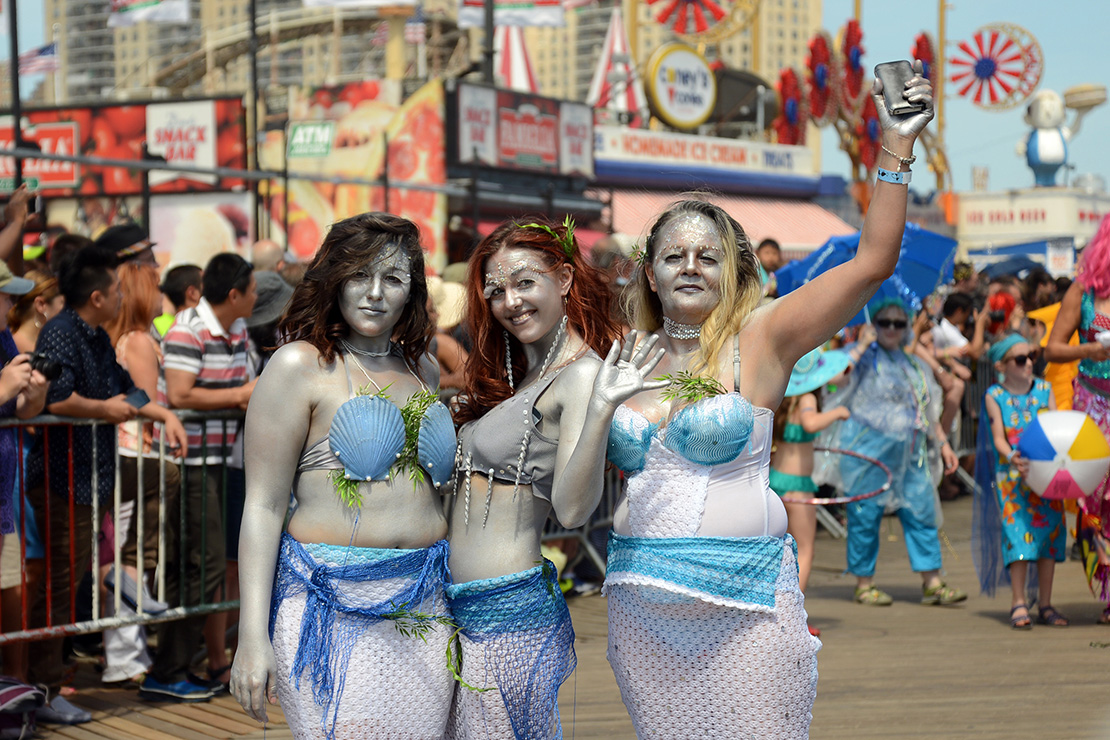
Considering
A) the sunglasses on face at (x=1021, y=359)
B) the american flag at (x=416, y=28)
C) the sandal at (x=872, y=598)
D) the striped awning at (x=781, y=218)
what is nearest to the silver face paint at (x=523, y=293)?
the sunglasses on face at (x=1021, y=359)

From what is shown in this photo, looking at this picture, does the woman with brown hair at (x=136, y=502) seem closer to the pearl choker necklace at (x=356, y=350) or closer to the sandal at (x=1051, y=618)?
the pearl choker necklace at (x=356, y=350)

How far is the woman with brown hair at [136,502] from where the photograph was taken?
542 centimetres

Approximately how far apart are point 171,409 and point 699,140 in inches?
1013

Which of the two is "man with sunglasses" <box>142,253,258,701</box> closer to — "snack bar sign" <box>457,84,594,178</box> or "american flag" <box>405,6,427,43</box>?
"snack bar sign" <box>457,84,594,178</box>

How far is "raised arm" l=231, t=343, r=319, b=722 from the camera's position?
281cm

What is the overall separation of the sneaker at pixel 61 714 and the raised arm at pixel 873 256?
3.60 meters

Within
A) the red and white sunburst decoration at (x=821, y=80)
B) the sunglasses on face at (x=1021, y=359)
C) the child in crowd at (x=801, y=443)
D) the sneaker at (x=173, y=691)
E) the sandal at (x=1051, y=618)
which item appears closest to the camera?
the sneaker at (x=173, y=691)

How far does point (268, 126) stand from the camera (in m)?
24.3

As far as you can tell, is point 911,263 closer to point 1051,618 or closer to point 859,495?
point 859,495

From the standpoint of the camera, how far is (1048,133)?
1711 inches

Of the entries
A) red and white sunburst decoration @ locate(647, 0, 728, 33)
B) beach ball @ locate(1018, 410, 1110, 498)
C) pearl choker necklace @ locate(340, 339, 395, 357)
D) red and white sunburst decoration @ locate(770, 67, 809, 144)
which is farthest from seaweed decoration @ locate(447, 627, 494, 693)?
red and white sunburst decoration @ locate(647, 0, 728, 33)

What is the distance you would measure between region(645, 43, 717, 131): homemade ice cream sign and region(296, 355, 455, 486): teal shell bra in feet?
85.1

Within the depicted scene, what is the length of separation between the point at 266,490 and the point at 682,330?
109 cm

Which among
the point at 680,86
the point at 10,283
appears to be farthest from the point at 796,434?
the point at 680,86
